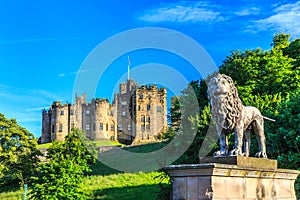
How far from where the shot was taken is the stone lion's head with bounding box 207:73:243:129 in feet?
35.4

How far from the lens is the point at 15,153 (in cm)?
5481

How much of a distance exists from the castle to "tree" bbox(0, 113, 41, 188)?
42395 millimetres

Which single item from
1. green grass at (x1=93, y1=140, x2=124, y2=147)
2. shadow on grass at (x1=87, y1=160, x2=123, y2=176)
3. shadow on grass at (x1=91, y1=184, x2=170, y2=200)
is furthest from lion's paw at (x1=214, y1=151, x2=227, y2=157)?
green grass at (x1=93, y1=140, x2=124, y2=147)

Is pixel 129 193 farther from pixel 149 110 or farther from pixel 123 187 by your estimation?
pixel 149 110

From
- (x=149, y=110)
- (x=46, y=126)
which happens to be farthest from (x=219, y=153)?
(x=46, y=126)

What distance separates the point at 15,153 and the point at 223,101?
48.5 m

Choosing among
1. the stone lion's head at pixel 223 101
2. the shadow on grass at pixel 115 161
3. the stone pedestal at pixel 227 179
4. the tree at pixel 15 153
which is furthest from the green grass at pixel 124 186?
the stone lion's head at pixel 223 101

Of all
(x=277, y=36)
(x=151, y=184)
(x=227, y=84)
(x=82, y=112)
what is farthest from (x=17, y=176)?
(x=82, y=112)

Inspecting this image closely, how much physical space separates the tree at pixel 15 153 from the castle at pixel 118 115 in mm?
42395

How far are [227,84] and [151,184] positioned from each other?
33.7m

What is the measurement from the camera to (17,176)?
2046 inches

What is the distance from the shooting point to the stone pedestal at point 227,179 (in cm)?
930

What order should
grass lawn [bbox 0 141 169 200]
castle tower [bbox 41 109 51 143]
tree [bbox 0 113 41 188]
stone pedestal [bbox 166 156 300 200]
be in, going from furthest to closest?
castle tower [bbox 41 109 51 143] → tree [bbox 0 113 41 188] → grass lawn [bbox 0 141 169 200] → stone pedestal [bbox 166 156 300 200]

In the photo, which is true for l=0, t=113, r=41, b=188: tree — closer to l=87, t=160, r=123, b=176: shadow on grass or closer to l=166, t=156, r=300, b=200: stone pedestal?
l=87, t=160, r=123, b=176: shadow on grass
